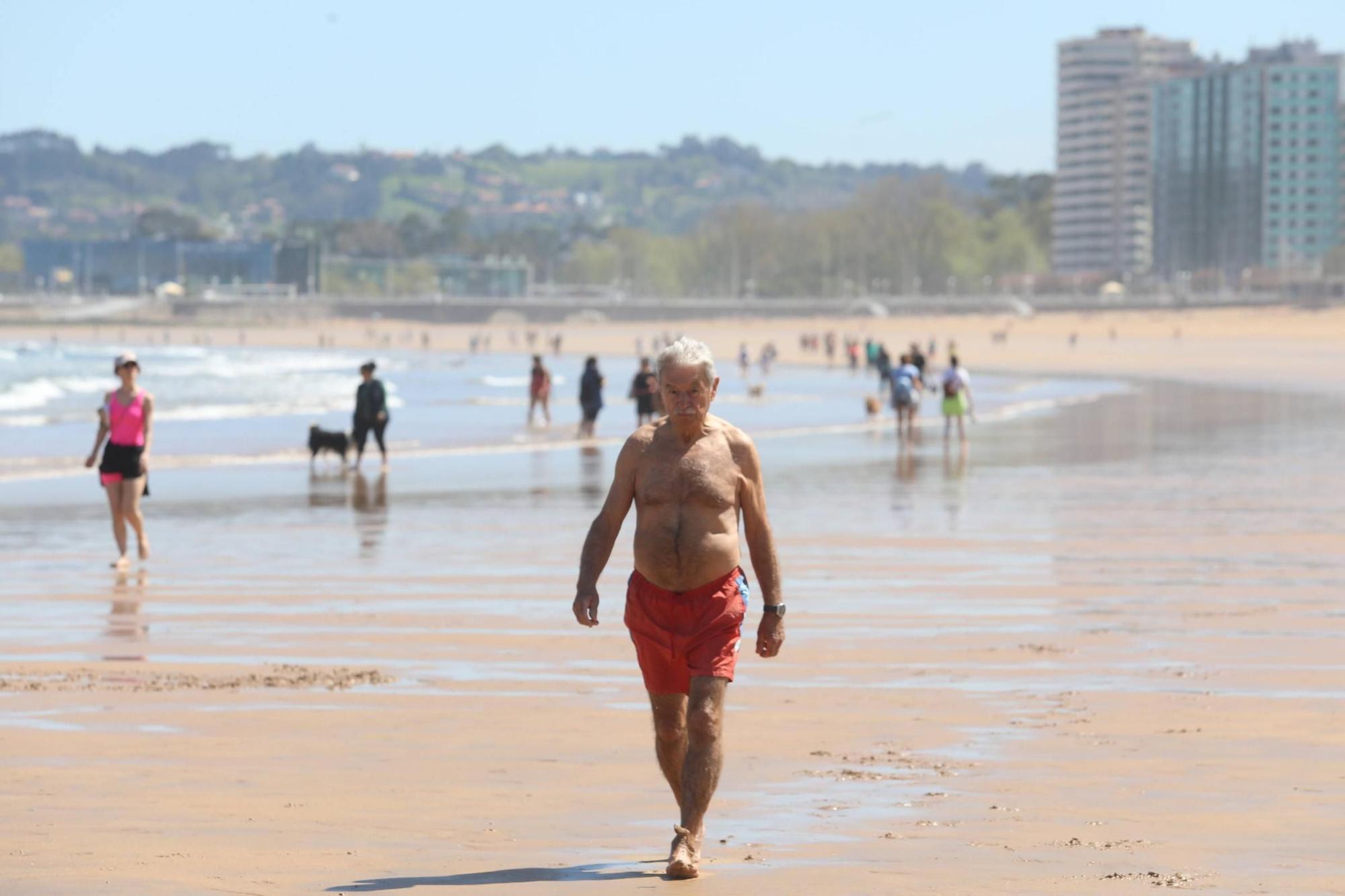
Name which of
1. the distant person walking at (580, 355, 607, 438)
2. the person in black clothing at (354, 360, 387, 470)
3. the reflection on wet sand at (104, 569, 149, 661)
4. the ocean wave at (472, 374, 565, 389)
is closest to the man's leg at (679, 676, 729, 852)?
the reflection on wet sand at (104, 569, 149, 661)

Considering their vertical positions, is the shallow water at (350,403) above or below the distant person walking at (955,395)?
below

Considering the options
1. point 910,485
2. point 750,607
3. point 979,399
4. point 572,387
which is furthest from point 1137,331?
point 750,607

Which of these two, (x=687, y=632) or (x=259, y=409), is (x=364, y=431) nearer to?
(x=687, y=632)

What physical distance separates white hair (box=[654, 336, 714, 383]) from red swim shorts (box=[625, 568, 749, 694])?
59 cm

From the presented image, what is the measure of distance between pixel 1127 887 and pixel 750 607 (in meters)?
6.43

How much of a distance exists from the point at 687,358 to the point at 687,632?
2.52 feet

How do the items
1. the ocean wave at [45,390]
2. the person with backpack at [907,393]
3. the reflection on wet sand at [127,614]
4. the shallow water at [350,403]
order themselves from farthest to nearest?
the ocean wave at [45,390]
the shallow water at [350,403]
the person with backpack at [907,393]
the reflection on wet sand at [127,614]

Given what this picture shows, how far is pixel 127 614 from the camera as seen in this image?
1136 cm

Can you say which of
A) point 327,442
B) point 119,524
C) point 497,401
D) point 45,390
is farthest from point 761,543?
point 45,390

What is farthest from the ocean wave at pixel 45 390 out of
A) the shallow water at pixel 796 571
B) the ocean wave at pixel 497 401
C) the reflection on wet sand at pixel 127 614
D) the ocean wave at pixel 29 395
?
the reflection on wet sand at pixel 127 614

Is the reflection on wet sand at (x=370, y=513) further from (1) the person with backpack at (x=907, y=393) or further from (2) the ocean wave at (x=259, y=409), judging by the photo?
(2) the ocean wave at (x=259, y=409)

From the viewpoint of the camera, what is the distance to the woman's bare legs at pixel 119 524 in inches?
539

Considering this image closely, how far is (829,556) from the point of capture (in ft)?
47.3

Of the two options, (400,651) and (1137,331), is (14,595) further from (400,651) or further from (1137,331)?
(1137,331)
